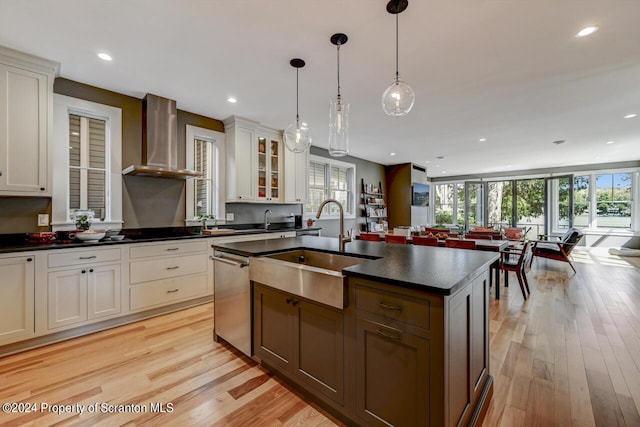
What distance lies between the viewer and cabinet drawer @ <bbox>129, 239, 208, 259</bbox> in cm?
298

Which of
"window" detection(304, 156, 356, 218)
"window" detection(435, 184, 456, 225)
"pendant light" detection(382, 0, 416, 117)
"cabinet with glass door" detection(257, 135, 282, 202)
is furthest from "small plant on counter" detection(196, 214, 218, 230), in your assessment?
"window" detection(435, 184, 456, 225)

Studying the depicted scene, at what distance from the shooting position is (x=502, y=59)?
8.38ft

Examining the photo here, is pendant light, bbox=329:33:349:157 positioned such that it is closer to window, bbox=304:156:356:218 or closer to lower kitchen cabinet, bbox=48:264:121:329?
lower kitchen cabinet, bbox=48:264:121:329

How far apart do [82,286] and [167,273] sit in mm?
749

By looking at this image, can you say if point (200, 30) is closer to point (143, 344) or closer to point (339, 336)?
point (339, 336)

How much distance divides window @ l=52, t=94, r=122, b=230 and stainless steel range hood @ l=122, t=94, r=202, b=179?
0.26 m

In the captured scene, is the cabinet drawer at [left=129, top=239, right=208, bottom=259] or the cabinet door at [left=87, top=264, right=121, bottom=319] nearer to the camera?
the cabinet door at [left=87, top=264, right=121, bottom=319]

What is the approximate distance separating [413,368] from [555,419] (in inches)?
43.4

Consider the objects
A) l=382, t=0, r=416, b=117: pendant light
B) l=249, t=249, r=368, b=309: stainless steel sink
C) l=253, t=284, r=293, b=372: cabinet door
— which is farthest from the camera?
l=382, t=0, r=416, b=117: pendant light

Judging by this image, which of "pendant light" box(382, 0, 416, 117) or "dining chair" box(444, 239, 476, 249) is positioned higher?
"pendant light" box(382, 0, 416, 117)

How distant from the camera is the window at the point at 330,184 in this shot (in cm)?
610

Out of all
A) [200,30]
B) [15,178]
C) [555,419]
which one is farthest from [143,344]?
[555,419]

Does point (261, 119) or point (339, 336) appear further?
point (261, 119)

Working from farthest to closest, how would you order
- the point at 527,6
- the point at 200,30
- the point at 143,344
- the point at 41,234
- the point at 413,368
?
the point at 41,234 < the point at 143,344 < the point at 200,30 < the point at 527,6 < the point at 413,368
